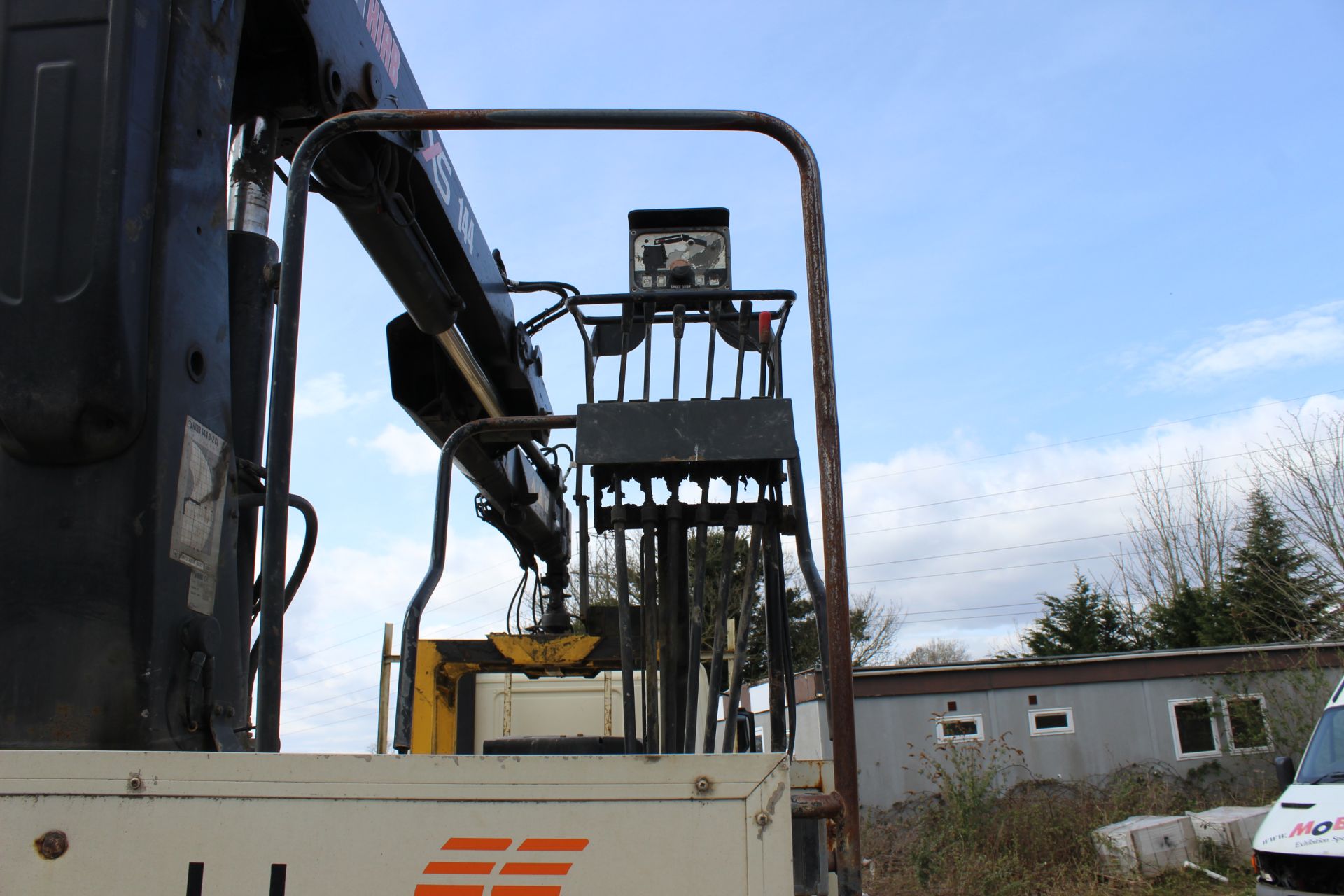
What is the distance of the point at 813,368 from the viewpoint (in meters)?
1.82

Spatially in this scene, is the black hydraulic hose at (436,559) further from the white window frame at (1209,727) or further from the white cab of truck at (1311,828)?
the white window frame at (1209,727)

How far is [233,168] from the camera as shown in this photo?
8.26 feet

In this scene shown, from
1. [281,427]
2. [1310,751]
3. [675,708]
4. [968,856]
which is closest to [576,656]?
[675,708]

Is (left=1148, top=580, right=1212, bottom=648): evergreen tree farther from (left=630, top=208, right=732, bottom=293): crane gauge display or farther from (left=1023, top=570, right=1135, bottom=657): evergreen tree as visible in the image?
(left=630, top=208, right=732, bottom=293): crane gauge display

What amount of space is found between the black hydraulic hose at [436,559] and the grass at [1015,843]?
33.3 ft

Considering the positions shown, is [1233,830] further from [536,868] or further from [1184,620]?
[1184,620]

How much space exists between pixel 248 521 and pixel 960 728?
16.6m

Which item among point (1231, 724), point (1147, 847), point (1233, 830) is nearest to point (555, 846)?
point (1147, 847)

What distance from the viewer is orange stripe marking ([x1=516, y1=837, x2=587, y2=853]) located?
57.7 inches

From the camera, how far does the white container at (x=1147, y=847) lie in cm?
1094

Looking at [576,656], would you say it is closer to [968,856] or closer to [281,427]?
[281,427]

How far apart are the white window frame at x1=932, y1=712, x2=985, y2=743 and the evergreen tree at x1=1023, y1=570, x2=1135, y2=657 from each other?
936cm

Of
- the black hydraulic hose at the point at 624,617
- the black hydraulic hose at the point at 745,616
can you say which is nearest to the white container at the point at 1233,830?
the black hydraulic hose at the point at 745,616

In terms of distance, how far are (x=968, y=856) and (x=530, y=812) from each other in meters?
11.6
